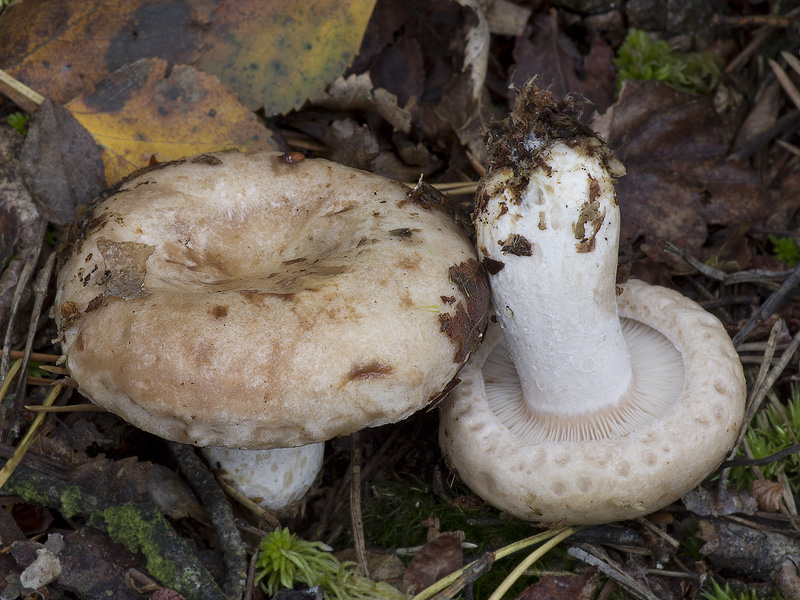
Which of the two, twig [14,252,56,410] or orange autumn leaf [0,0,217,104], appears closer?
twig [14,252,56,410]

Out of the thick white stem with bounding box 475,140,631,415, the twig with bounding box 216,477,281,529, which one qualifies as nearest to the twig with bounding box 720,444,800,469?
the thick white stem with bounding box 475,140,631,415

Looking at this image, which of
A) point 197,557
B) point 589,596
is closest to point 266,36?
point 197,557

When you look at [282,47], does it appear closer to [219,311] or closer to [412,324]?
[219,311]

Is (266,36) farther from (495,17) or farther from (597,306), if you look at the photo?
(597,306)

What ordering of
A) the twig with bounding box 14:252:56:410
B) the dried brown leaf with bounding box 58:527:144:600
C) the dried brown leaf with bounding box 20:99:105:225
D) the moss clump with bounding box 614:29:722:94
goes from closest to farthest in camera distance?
the dried brown leaf with bounding box 58:527:144:600
the twig with bounding box 14:252:56:410
the dried brown leaf with bounding box 20:99:105:225
the moss clump with bounding box 614:29:722:94

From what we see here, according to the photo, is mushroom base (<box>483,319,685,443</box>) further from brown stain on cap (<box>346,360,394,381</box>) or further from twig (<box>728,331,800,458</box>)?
brown stain on cap (<box>346,360,394,381</box>)

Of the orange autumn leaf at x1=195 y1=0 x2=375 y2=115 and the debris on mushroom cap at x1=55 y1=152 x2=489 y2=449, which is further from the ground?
the orange autumn leaf at x1=195 y1=0 x2=375 y2=115

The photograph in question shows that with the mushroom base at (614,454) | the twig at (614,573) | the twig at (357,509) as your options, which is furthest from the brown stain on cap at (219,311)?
the twig at (614,573)
